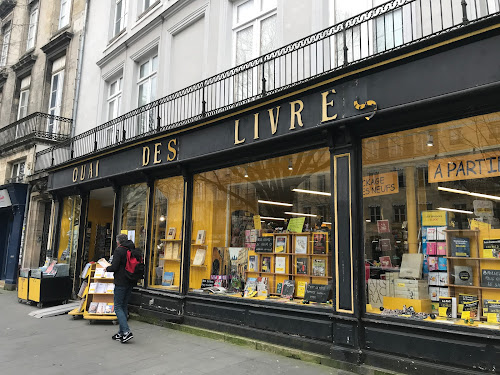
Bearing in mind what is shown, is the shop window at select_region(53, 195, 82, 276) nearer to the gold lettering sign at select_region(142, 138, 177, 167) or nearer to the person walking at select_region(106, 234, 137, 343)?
the gold lettering sign at select_region(142, 138, 177, 167)

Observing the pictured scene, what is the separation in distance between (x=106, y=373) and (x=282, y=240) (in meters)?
3.87

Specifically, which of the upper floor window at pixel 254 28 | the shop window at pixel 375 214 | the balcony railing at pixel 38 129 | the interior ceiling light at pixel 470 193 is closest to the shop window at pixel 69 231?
the balcony railing at pixel 38 129

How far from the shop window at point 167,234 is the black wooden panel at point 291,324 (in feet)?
9.06

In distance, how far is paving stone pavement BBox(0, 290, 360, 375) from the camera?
5.45 metres

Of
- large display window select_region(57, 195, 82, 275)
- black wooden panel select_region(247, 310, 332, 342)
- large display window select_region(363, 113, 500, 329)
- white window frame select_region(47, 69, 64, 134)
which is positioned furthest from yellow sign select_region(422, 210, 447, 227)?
white window frame select_region(47, 69, 64, 134)

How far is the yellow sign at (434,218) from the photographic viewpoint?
5.88 m

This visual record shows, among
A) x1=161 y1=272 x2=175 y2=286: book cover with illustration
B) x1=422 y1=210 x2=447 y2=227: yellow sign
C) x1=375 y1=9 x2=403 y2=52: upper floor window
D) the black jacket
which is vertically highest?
x1=375 y1=9 x2=403 y2=52: upper floor window

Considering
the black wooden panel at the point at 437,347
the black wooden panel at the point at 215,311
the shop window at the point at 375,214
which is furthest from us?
the black wooden panel at the point at 215,311

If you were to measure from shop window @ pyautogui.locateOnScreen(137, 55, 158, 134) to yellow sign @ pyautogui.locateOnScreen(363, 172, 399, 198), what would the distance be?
22.6ft

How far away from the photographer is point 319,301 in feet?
21.1

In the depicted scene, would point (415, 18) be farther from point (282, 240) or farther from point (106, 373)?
point (106, 373)

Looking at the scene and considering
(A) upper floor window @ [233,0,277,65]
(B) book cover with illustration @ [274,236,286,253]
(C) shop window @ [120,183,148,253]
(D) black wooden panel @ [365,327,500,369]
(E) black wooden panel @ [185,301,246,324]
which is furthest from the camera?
(C) shop window @ [120,183,148,253]

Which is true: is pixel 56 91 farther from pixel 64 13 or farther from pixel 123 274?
pixel 123 274

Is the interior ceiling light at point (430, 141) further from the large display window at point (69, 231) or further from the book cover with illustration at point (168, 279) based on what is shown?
the large display window at point (69, 231)
